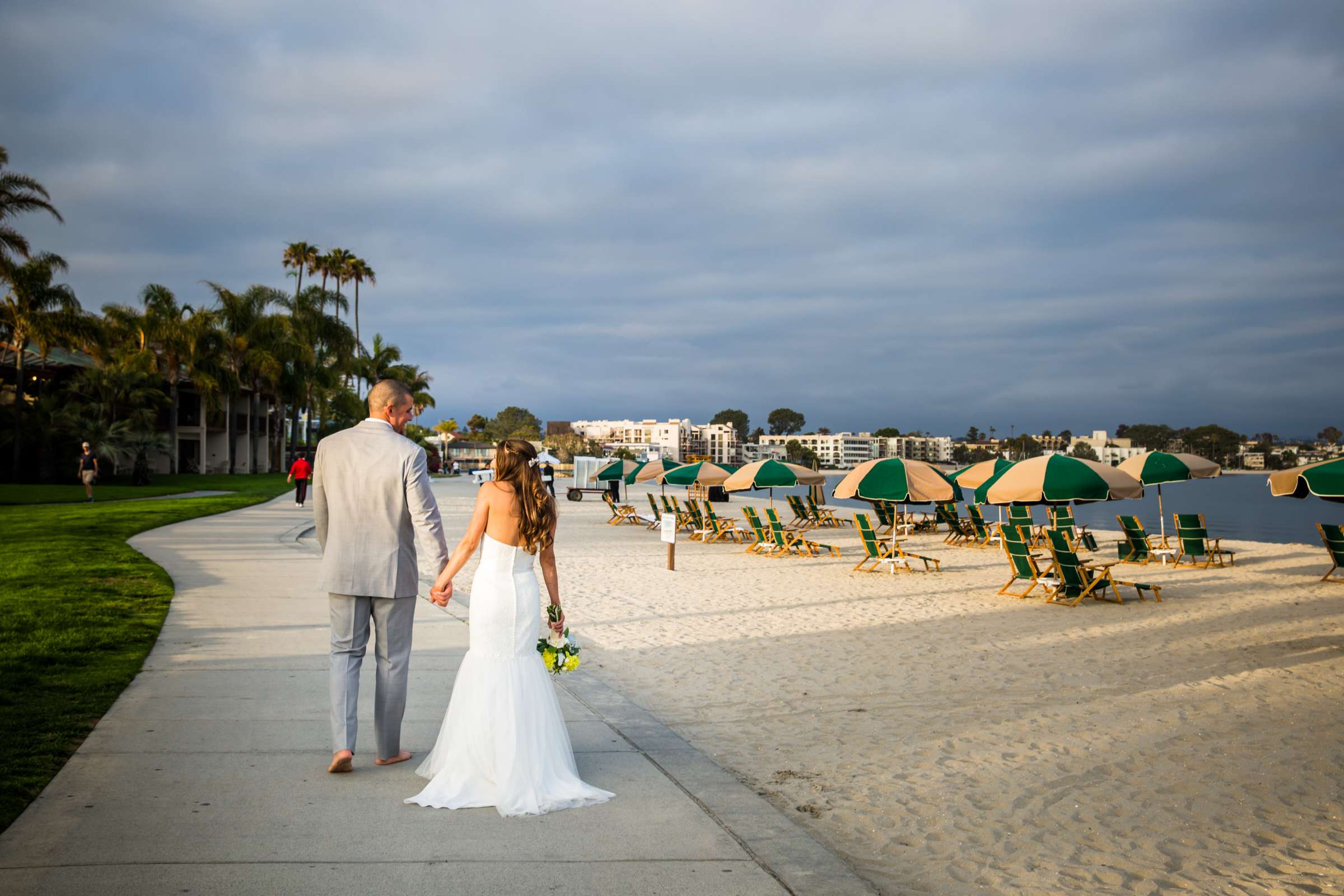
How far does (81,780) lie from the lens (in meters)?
4.20

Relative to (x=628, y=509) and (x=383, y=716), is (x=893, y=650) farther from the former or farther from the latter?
(x=628, y=509)

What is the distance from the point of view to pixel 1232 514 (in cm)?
5397

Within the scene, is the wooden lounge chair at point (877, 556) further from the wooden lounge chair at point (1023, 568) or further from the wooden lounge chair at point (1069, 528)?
the wooden lounge chair at point (1069, 528)

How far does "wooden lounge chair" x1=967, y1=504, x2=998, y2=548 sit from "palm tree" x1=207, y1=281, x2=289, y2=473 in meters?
45.6

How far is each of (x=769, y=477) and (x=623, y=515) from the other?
9.11m

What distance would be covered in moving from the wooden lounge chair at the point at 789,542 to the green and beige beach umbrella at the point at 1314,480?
858 centimetres

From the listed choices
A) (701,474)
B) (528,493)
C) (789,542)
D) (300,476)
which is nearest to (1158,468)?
(789,542)

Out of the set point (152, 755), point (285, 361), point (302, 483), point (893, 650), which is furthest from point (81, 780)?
point (285, 361)

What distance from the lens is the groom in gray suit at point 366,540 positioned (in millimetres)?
4305

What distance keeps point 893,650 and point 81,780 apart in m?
7.07

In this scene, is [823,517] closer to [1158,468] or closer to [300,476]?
[1158,468]

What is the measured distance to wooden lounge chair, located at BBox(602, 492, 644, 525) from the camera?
27703 mm

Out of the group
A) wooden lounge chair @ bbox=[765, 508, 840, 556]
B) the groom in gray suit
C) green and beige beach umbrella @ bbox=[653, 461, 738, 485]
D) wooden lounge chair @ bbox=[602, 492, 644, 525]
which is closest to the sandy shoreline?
the groom in gray suit

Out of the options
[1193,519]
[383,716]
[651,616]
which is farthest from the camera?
[1193,519]
